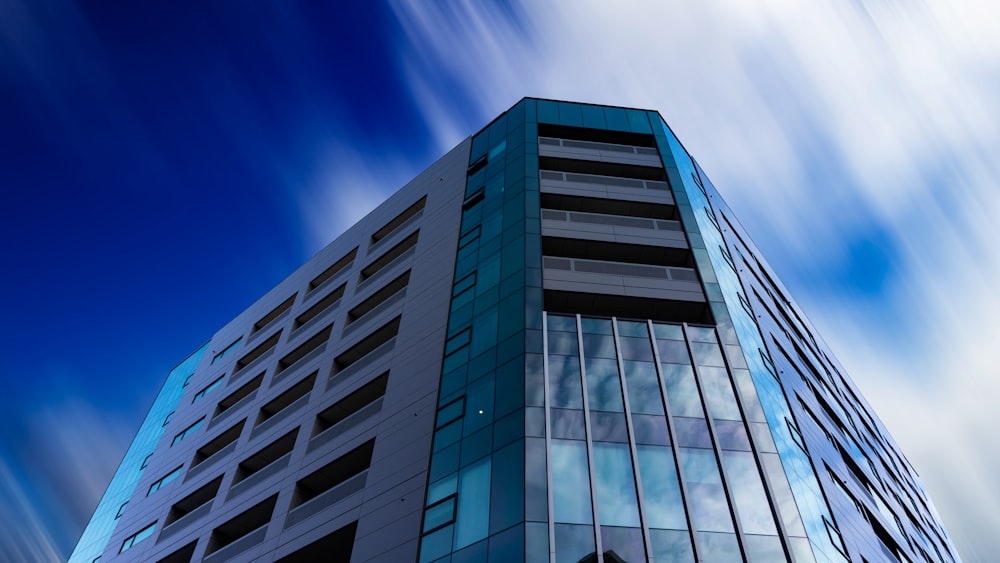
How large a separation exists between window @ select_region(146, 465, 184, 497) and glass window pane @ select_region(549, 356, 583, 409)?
28660mm

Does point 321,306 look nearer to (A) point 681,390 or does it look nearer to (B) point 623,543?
(A) point 681,390

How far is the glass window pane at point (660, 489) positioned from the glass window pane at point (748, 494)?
5.80 feet

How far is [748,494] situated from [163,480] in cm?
3668

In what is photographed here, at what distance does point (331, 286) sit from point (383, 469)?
65.7 ft

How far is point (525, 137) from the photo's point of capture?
129 feet

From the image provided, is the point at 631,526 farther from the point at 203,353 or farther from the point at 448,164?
the point at 203,353

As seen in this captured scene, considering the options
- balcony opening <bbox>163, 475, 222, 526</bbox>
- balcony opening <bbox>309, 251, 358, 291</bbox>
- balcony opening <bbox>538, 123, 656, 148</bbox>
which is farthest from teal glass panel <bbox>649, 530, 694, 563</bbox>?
balcony opening <bbox>309, 251, 358, 291</bbox>

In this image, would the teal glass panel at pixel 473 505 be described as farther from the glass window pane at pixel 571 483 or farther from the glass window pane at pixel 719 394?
the glass window pane at pixel 719 394

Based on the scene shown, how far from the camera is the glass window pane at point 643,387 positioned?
24141 mm

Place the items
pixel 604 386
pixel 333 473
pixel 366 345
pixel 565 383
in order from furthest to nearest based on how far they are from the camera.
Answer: pixel 366 345, pixel 333 473, pixel 604 386, pixel 565 383

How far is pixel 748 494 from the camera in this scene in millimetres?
21656

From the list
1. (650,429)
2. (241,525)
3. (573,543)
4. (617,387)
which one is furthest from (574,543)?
(241,525)

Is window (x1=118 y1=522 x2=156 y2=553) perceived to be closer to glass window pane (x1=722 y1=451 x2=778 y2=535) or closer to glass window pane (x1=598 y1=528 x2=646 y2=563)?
glass window pane (x1=598 y1=528 x2=646 y2=563)

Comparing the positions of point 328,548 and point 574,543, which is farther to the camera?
point 328,548
